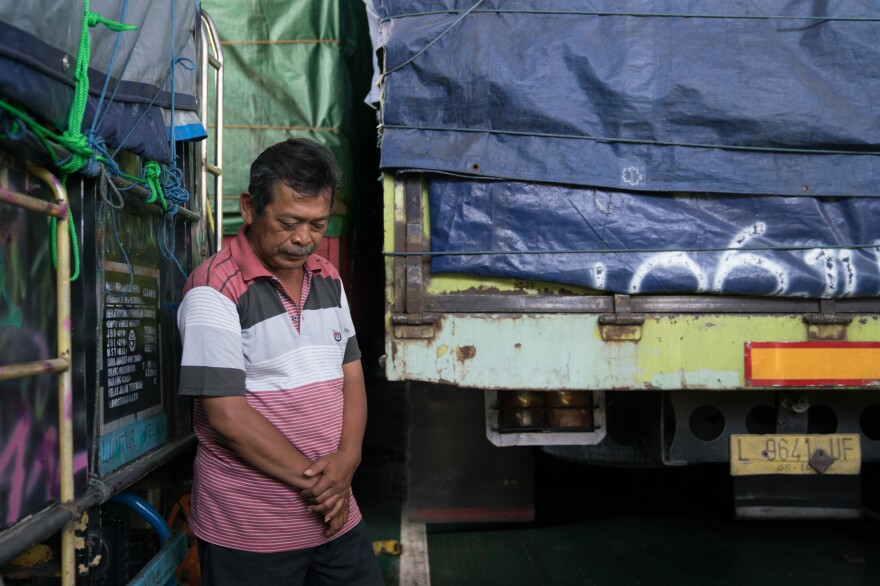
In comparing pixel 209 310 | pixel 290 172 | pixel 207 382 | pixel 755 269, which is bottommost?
pixel 207 382

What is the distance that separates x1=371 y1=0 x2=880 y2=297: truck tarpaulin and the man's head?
606 mm

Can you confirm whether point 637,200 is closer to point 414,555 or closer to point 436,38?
point 436,38

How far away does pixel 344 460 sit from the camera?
1.69m

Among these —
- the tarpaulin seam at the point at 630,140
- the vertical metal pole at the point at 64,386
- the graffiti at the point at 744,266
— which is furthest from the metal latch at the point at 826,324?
the vertical metal pole at the point at 64,386

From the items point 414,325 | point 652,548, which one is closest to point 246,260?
point 414,325

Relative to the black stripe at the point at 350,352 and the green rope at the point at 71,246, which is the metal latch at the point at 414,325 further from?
the green rope at the point at 71,246

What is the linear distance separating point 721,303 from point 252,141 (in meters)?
2.25

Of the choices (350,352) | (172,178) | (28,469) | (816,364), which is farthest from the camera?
(816,364)

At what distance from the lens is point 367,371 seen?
509 centimetres

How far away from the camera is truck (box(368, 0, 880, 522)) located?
218 cm

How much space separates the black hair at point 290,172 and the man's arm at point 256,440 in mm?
458

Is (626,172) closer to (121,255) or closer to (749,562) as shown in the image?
(121,255)

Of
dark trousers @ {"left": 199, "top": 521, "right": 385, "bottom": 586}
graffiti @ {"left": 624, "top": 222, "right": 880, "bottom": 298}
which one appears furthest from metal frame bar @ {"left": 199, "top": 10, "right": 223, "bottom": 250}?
graffiti @ {"left": 624, "top": 222, "right": 880, "bottom": 298}

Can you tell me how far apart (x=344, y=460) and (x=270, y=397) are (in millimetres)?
244
